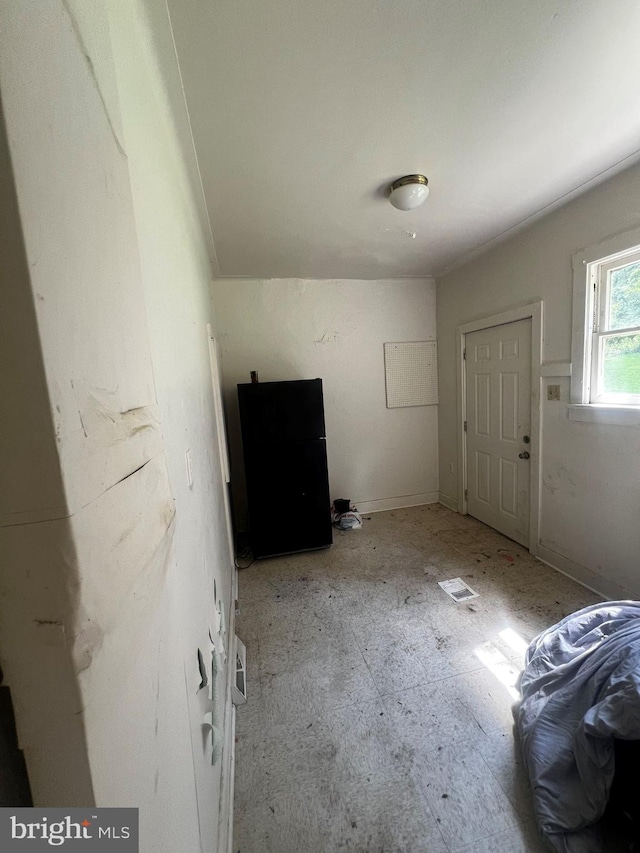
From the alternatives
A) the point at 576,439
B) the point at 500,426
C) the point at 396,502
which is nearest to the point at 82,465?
the point at 576,439

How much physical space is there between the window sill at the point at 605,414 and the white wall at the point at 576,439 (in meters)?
0.04

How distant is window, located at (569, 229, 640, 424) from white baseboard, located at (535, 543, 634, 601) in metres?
1.02

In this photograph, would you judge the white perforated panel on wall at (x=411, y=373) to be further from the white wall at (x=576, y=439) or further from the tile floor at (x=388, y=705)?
the tile floor at (x=388, y=705)

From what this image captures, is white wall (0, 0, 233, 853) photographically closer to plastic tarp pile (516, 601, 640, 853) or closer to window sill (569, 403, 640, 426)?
plastic tarp pile (516, 601, 640, 853)

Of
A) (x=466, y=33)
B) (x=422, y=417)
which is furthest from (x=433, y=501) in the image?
(x=466, y=33)

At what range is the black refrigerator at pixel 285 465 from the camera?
8.51 feet

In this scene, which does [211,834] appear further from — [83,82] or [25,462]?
[83,82]

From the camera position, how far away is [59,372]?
270 mm

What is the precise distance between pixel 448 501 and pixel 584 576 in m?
1.44

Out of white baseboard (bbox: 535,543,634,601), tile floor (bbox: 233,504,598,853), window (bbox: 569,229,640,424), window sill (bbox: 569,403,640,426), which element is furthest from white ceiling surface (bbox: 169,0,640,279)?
tile floor (bbox: 233,504,598,853)

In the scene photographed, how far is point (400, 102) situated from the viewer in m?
1.20

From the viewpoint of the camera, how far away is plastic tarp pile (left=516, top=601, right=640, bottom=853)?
38.0 inches

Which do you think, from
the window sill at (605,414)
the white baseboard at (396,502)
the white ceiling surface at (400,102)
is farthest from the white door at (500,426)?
the white ceiling surface at (400,102)

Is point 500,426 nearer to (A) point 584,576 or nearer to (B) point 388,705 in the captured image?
(A) point 584,576
